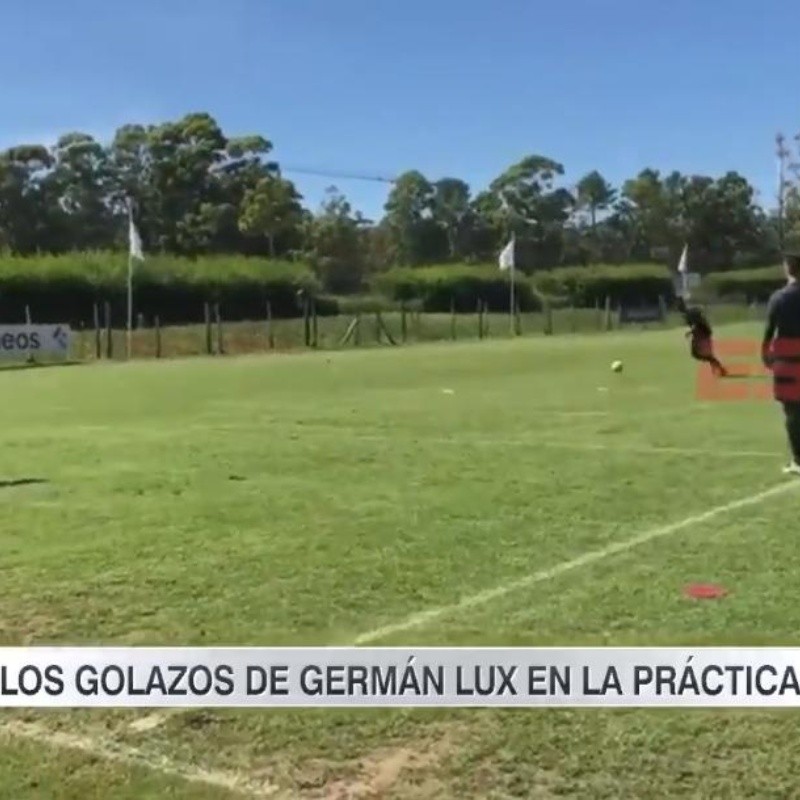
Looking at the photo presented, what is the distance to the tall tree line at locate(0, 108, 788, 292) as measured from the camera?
7062mm

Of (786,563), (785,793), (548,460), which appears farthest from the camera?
(548,460)

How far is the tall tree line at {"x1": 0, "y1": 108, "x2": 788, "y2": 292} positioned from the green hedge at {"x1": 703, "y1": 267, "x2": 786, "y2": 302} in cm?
14

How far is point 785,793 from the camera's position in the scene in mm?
3645

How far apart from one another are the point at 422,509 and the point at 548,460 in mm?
2769

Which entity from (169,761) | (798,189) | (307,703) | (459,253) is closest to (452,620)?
(307,703)

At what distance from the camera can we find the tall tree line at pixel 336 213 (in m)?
7.06

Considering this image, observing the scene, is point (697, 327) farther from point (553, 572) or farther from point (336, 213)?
point (553, 572)

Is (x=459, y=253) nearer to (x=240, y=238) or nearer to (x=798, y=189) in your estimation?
(x=240, y=238)

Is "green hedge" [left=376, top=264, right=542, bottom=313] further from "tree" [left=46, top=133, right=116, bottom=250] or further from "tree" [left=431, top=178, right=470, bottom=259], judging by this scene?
"tree" [left=46, top=133, right=116, bottom=250]

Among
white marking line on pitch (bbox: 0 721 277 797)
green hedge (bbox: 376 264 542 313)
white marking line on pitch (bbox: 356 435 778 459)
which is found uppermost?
green hedge (bbox: 376 264 542 313)

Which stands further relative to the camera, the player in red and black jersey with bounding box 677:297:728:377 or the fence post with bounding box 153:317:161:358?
the fence post with bounding box 153:317:161:358

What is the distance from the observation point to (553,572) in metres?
6.42

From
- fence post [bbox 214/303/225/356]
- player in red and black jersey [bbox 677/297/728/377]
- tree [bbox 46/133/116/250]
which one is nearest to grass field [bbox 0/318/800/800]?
player in red and black jersey [bbox 677/297/728/377]

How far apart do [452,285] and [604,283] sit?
1448mm
